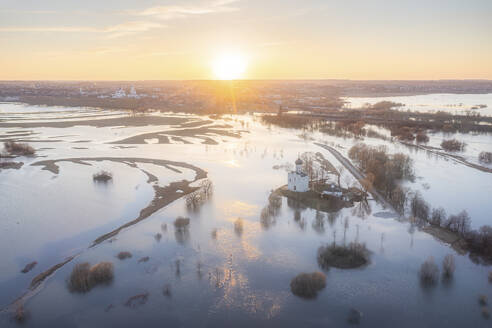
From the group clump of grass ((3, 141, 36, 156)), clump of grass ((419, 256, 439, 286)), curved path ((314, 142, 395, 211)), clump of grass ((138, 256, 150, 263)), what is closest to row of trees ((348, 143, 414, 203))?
curved path ((314, 142, 395, 211))

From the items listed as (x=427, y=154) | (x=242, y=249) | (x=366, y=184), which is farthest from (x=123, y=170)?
(x=427, y=154)

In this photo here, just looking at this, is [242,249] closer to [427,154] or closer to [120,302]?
[120,302]

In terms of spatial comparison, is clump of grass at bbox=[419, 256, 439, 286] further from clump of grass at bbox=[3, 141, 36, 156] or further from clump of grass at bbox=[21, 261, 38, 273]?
clump of grass at bbox=[3, 141, 36, 156]

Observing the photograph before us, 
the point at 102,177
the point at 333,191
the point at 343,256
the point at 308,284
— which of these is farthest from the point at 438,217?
the point at 102,177

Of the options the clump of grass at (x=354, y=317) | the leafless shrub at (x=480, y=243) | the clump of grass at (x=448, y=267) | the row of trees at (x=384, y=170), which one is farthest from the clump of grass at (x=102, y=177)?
the leafless shrub at (x=480, y=243)

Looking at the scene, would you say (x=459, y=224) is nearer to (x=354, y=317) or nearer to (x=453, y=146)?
(x=354, y=317)

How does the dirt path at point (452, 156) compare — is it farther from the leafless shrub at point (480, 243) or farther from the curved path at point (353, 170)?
the leafless shrub at point (480, 243)

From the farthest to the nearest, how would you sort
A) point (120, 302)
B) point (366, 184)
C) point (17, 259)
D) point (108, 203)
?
point (366, 184), point (108, 203), point (17, 259), point (120, 302)
